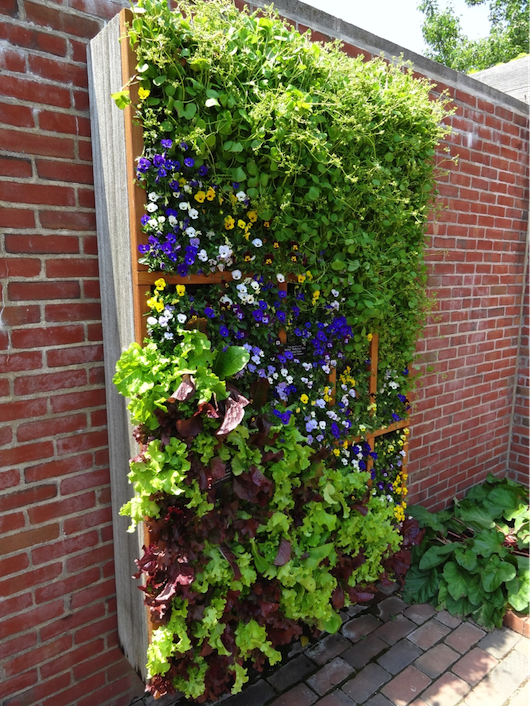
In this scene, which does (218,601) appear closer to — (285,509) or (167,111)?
(285,509)

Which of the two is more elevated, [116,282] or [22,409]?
[116,282]

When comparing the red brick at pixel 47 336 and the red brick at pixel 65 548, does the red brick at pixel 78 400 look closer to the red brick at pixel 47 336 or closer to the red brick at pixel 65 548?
the red brick at pixel 47 336

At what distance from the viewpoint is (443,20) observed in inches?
779

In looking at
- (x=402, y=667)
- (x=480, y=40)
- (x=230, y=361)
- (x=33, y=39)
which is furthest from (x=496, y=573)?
(x=480, y=40)

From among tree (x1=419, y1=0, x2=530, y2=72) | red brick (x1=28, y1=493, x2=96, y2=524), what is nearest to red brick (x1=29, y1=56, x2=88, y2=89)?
red brick (x1=28, y1=493, x2=96, y2=524)

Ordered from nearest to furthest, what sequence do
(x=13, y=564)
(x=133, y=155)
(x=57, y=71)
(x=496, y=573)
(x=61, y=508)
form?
(x=133, y=155)
(x=57, y=71)
(x=13, y=564)
(x=61, y=508)
(x=496, y=573)

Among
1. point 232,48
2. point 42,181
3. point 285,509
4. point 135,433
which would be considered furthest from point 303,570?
point 232,48

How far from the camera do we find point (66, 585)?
79.0 inches

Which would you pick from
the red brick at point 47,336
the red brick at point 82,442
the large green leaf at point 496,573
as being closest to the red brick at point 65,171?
the red brick at point 47,336

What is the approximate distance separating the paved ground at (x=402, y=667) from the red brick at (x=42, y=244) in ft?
6.61

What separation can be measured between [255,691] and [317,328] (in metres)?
1.68

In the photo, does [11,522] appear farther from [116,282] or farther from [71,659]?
[116,282]

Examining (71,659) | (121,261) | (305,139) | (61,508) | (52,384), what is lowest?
(71,659)

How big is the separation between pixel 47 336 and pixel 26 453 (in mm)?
457
